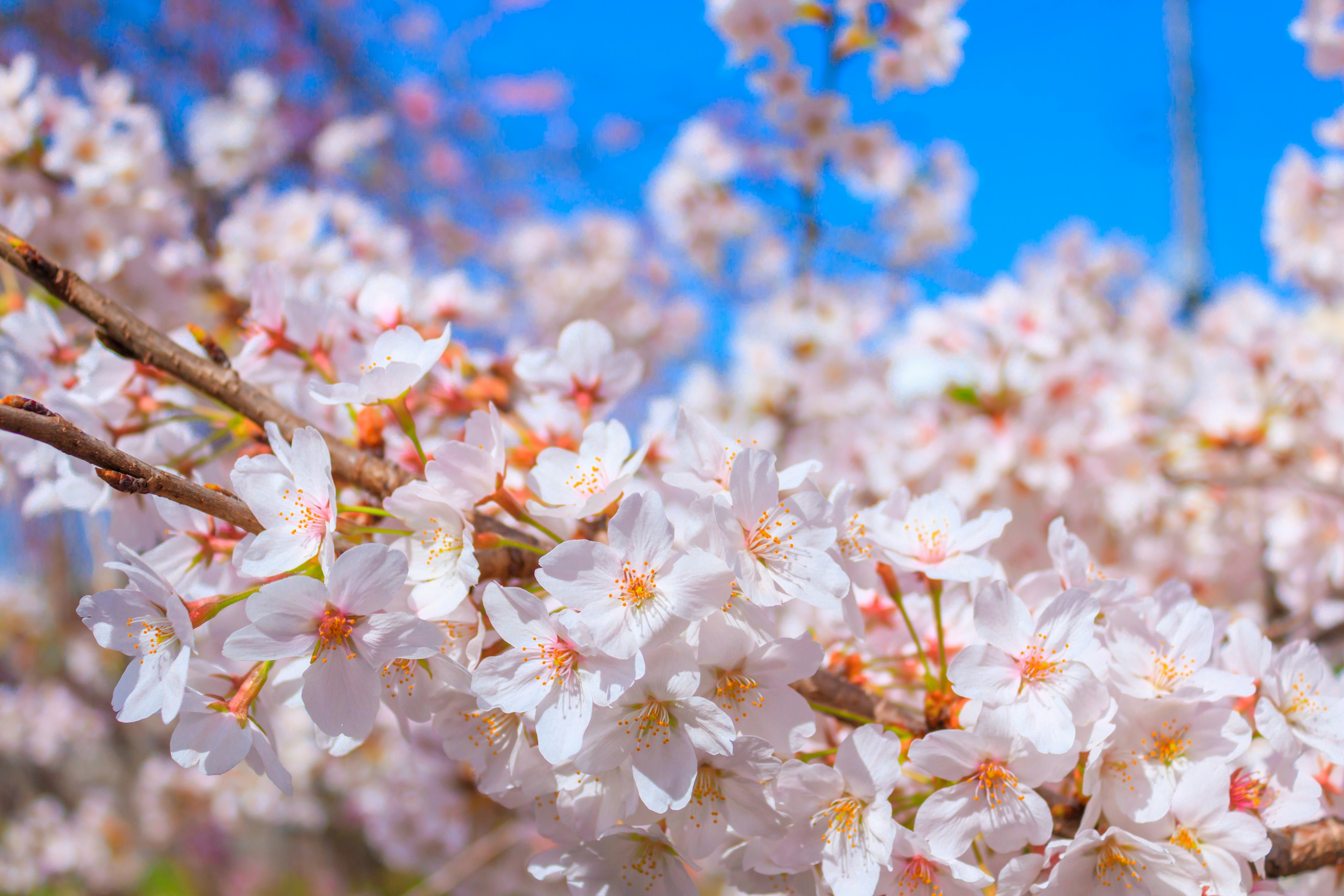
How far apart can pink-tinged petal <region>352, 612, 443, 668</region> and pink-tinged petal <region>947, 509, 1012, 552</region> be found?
730mm

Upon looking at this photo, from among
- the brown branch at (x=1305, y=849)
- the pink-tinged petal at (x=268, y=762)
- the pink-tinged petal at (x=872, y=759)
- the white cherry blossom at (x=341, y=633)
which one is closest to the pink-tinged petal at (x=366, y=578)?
the white cherry blossom at (x=341, y=633)

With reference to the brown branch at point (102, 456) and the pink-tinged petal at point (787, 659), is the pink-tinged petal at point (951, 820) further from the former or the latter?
the brown branch at point (102, 456)

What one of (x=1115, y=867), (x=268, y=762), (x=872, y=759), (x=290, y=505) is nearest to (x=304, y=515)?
(x=290, y=505)

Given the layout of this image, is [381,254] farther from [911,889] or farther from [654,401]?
[911,889]

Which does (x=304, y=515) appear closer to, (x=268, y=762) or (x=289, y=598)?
(x=289, y=598)

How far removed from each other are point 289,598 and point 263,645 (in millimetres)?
66

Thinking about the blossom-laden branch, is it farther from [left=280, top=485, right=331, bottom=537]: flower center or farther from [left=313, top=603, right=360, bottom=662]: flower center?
[left=313, top=603, right=360, bottom=662]: flower center

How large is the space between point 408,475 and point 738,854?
0.68 m

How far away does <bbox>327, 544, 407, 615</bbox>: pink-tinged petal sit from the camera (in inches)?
31.2

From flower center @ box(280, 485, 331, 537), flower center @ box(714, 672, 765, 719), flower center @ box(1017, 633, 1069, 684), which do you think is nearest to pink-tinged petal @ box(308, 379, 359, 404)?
flower center @ box(280, 485, 331, 537)

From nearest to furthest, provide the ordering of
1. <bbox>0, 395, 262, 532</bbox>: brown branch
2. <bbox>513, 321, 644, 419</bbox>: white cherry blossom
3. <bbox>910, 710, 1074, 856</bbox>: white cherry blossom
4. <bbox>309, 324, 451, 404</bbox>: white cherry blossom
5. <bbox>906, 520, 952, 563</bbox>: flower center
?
<bbox>0, 395, 262, 532</bbox>: brown branch → <bbox>910, 710, 1074, 856</bbox>: white cherry blossom → <bbox>309, 324, 451, 404</bbox>: white cherry blossom → <bbox>906, 520, 952, 563</bbox>: flower center → <bbox>513, 321, 644, 419</bbox>: white cherry blossom

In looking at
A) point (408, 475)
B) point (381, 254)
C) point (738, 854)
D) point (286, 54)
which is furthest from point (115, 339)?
point (286, 54)

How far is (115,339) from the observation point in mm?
1132

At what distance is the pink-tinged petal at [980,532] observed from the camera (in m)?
1.08
